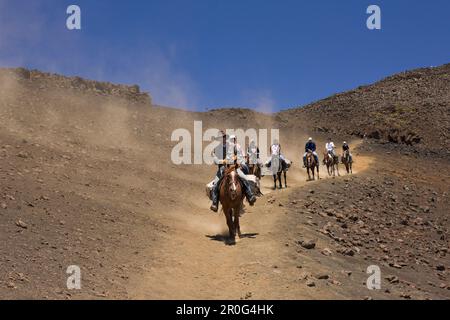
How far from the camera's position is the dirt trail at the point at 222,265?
43.3ft

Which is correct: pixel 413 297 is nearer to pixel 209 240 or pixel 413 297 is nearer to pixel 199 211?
pixel 209 240

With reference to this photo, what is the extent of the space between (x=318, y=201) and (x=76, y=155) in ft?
38.0

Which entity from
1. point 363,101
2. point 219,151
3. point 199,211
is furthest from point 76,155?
point 363,101

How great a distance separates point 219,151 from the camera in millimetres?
20234

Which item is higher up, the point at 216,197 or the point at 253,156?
the point at 253,156

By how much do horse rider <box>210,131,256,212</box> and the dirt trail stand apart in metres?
1.11

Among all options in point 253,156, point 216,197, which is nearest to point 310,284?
point 216,197

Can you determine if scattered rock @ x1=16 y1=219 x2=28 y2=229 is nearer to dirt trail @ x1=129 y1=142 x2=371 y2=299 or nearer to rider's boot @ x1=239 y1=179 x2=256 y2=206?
dirt trail @ x1=129 y1=142 x2=371 y2=299

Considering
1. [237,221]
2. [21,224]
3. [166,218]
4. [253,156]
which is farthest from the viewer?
[253,156]

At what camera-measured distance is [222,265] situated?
1571 cm

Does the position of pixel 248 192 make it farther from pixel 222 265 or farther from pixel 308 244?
pixel 222 265

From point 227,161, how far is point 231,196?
133 cm

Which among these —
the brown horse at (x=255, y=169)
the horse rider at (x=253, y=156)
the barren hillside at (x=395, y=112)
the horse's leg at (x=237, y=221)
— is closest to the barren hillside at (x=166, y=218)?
the horse's leg at (x=237, y=221)

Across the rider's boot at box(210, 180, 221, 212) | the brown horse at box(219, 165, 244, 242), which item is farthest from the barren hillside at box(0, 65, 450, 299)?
the rider's boot at box(210, 180, 221, 212)
